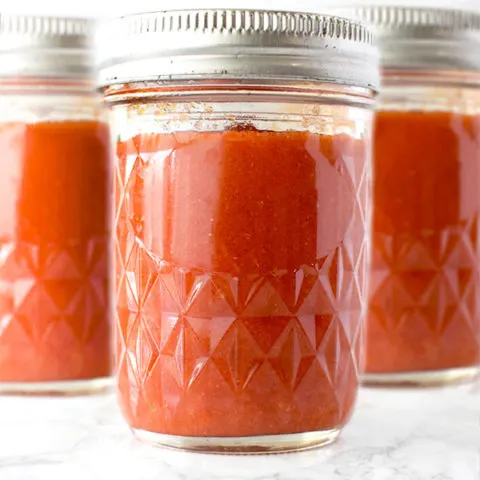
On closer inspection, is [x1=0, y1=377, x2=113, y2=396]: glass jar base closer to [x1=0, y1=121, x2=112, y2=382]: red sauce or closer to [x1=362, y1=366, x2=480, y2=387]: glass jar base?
[x1=0, y1=121, x2=112, y2=382]: red sauce

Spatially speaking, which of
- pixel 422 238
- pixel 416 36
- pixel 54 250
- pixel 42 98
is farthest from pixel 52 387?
pixel 416 36

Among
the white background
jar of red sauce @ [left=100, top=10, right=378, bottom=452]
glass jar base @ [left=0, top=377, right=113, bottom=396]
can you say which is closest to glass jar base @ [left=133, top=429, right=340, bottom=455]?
jar of red sauce @ [left=100, top=10, right=378, bottom=452]

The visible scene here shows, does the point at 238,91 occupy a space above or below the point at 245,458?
Result: above

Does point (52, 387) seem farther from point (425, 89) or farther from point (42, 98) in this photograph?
point (425, 89)

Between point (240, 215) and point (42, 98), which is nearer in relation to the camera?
point (240, 215)

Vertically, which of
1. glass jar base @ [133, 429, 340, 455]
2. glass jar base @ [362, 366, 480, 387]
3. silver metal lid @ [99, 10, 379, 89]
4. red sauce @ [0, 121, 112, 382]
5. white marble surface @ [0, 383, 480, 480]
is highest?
silver metal lid @ [99, 10, 379, 89]

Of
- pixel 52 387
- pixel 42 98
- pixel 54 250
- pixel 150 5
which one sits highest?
pixel 150 5

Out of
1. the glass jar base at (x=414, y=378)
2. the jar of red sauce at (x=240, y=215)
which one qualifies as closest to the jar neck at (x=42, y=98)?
the jar of red sauce at (x=240, y=215)
